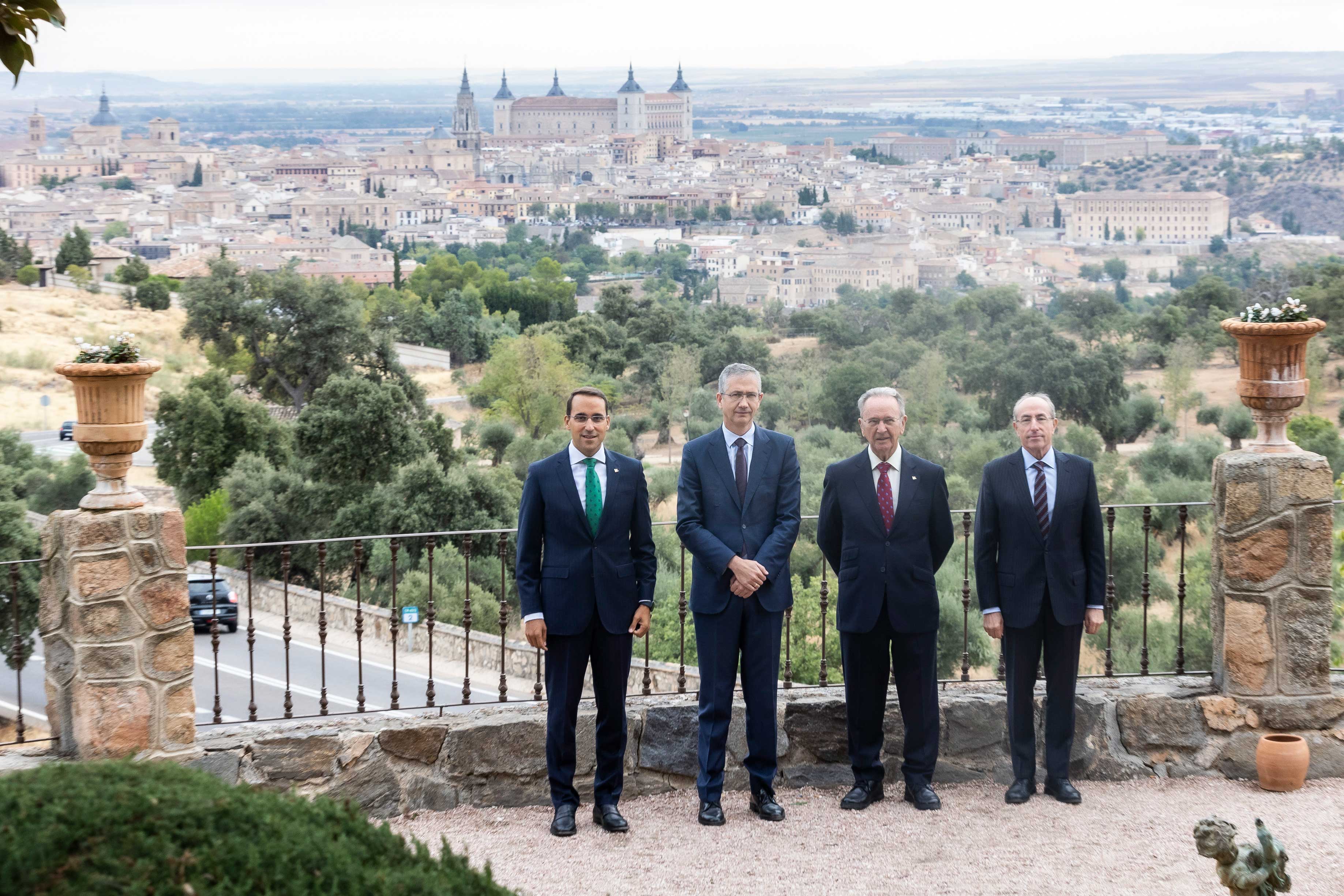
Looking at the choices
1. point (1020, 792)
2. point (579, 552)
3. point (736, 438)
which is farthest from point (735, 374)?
point (1020, 792)

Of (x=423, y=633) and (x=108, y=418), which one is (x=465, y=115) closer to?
(x=423, y=633)

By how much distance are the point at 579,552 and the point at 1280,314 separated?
75.5 inches

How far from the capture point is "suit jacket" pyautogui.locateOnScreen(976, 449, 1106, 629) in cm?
335

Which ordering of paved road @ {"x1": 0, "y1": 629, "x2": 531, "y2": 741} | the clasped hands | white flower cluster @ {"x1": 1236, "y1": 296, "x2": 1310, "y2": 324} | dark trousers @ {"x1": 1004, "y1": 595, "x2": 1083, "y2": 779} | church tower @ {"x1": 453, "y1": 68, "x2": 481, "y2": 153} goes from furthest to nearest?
church tower @ {"x1": 453, "y1": 68, "x2": 481, "y2": 153} < paved road @ {"x1": 0, "y1": 629, "x2": 531, "y2": 741} < white flower cluster @ {"x1": 1236, "y1": 296, "x2": 1310, "y2": 324} < dark trousers @ {"x1": 1004, "y1": 595, "x2": 1083, "y2": 779} < the clasped hands

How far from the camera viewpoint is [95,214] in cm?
11112

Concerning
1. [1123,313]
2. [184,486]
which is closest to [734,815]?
[184,486]

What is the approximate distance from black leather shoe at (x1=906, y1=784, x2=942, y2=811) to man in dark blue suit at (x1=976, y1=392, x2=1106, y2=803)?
20 cm

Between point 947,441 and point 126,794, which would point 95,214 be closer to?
point 947,441

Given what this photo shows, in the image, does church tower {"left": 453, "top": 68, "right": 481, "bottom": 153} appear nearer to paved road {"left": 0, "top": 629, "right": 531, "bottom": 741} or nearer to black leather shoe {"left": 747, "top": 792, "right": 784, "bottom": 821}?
paved road {"left": 0, "top": 629, "right": 531, "bottom": 741}

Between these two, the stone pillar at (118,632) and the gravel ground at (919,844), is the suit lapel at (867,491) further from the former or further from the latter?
the stone pillar at (118,632)

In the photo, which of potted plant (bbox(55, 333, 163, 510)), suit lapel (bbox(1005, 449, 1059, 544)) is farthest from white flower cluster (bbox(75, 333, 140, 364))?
suit lapel (bbox(1005, 449, 1059, 544))

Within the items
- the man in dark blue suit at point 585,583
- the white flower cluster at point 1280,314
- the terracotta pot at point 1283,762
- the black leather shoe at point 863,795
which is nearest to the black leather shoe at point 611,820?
the man in dark blue suit at point 585,583

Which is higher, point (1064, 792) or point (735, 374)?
point (735, 374)

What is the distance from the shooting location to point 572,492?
321cm
